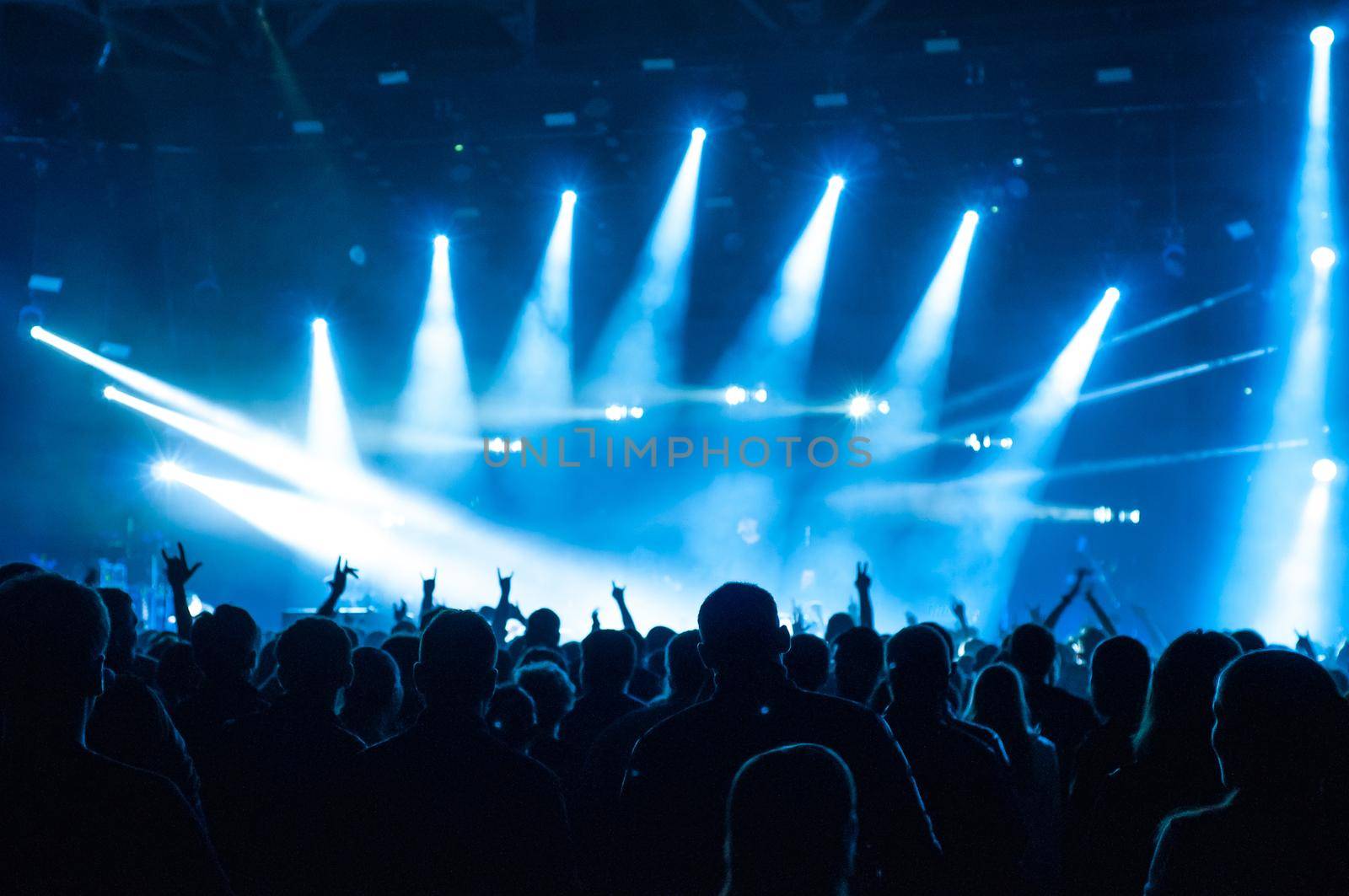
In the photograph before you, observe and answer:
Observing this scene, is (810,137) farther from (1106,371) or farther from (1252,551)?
(1252,551)

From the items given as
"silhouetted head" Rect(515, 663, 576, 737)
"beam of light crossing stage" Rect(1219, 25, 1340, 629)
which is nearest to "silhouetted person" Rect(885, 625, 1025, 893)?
"silhouetted head" Rect(515, 663, 576, 737)

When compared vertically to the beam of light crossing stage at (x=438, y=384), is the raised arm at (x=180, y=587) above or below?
below

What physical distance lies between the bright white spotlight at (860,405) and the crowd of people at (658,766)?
50.1ft

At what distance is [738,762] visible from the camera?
265 centimetres

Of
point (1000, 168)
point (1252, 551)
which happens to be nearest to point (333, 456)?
point (1000, 168)

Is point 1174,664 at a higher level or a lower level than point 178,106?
lower

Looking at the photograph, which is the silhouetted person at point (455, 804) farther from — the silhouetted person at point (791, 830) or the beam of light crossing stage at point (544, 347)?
the beam of light crossing stage at point (544, 347)

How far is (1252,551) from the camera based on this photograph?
18500 mm

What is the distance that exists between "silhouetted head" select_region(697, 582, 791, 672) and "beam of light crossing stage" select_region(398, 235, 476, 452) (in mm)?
16141

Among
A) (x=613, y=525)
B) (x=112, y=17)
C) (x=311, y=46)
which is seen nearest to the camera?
(x=112, y=17)

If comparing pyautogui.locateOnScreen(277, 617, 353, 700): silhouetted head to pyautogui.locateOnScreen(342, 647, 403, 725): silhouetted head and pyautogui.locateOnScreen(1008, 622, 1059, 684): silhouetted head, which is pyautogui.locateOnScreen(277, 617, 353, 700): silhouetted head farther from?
pyautogui.locateOnScreen(1008, 622, 1059, 684): silhouetted head

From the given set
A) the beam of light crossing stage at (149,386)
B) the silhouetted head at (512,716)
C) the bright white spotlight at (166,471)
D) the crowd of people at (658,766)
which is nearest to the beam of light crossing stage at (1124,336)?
the beam of light crossing stage at (149,386)

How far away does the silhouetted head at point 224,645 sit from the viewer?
12.1 feet

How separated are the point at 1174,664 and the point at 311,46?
11.9m
